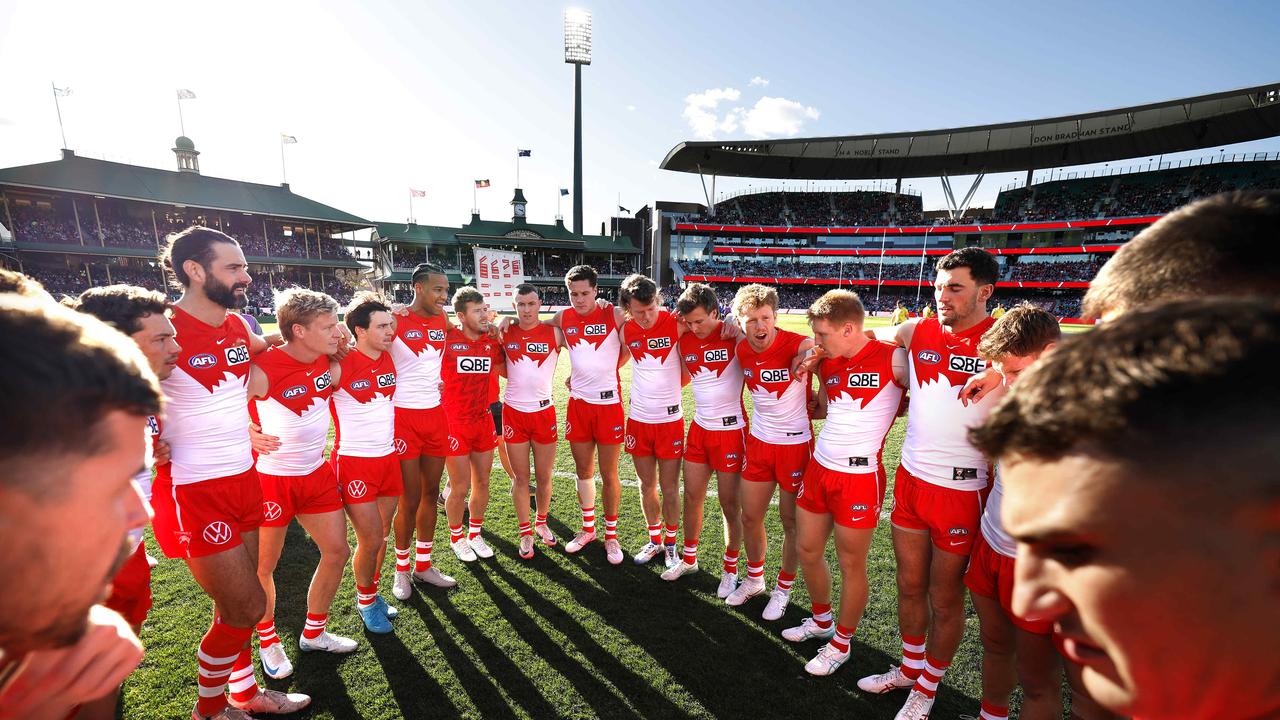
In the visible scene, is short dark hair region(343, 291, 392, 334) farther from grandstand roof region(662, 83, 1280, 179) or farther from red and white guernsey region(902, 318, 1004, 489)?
grandstand roof region(662, 83, 1280, 179)

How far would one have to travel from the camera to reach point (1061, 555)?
66 cm

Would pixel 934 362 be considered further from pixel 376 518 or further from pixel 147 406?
pixel 376 518

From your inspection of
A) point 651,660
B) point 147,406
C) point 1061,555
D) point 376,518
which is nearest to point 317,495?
point 376,518

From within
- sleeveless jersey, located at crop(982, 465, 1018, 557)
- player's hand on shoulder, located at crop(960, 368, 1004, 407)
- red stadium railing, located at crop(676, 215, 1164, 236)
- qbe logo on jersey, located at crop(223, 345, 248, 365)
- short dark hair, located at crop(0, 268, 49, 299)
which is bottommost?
sleeveless jersey, located at crop(982, 465, 1018, 557)

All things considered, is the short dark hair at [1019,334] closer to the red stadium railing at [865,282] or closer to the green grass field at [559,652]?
the green grass field at [559,652]

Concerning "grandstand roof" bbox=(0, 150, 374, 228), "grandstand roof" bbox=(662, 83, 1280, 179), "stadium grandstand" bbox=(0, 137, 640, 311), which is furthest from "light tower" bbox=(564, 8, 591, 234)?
"grandstand roof" bbox=(0, 150, 374, 228)

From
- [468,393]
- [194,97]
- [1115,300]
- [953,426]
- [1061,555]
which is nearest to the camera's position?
[1061,555]

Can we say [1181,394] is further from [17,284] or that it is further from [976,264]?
[976,264]

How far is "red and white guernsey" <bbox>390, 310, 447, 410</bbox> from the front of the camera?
4.57m

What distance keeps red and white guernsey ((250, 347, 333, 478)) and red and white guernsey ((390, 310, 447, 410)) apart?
1034 millimetres

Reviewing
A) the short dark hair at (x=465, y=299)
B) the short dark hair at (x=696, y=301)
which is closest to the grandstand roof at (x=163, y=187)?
the short dark hair at (x=465, y=299)

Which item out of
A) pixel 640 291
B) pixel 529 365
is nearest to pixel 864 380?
pixel 640 291

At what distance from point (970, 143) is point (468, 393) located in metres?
52.1

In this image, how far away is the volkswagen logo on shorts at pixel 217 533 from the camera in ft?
9.52
